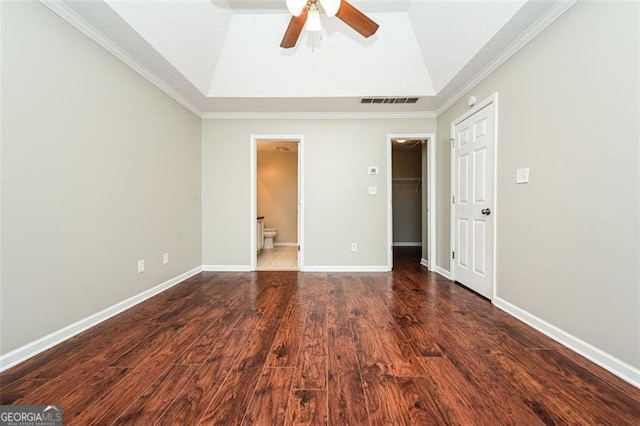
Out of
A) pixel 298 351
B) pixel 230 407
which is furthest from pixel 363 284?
pixel 230 407

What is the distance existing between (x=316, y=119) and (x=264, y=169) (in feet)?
10.7

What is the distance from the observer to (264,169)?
6.82 meters

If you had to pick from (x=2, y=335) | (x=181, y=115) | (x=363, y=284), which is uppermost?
(x=181, y=115)

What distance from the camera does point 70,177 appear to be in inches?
74.1

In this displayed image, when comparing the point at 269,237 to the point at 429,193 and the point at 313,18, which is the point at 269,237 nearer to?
the point at 429,193

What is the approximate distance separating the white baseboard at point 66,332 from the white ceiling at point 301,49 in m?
2.24

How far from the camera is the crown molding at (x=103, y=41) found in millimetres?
1777

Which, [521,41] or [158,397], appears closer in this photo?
[158,397]

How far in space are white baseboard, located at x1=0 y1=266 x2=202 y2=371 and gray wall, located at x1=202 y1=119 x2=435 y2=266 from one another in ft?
4.33

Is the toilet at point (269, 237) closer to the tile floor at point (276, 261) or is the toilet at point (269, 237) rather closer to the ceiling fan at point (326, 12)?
the tile floor at point (276, 261)

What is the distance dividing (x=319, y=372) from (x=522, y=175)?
2.24m

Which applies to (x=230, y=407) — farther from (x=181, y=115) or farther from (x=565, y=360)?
(x=181, y=115)

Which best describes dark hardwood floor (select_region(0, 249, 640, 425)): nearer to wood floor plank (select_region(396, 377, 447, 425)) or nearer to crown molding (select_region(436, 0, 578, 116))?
wood floor plank (select_region(396, 377, 447, 425))

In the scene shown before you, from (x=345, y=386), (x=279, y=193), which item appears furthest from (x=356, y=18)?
(x=279, y=193)
